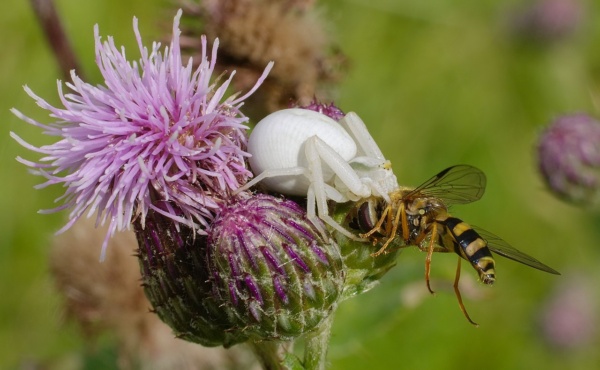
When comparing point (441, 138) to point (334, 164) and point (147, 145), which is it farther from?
point (147, 145)

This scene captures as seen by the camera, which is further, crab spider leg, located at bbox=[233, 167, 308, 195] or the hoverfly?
the hoverfly

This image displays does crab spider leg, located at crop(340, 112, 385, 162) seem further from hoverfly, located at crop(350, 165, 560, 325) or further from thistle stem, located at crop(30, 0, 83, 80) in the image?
thistle stem, located at crop(30, 0, 83, 80)

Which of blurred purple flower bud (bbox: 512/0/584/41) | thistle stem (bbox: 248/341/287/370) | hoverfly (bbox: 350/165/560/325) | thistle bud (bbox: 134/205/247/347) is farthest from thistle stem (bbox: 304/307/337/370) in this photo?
blurred purple flower bud (bbox: 512/0/584/41)

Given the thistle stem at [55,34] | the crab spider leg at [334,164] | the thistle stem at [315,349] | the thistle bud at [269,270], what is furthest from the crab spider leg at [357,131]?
the thistle stem at [55,34]

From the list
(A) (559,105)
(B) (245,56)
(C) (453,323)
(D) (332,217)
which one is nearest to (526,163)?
(A) (559,105)

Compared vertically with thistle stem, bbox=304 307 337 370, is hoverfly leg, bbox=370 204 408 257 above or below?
above

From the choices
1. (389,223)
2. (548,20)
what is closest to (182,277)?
→ (389,223)

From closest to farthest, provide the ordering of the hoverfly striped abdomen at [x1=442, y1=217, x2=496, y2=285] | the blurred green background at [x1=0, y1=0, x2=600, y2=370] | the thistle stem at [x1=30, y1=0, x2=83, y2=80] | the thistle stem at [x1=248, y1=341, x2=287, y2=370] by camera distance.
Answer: the hoverfly striped abdomen at [x1=442, y1=217, x2=496, y2=285] < the thistle stem at [x1=248, y1=341, x2=287, y2=370] < the thistle stem at [x1=30, y1=0, x2=83, y2=80] < the blurred green background at [x1=0, y1=0, x2=600, y2=370]
